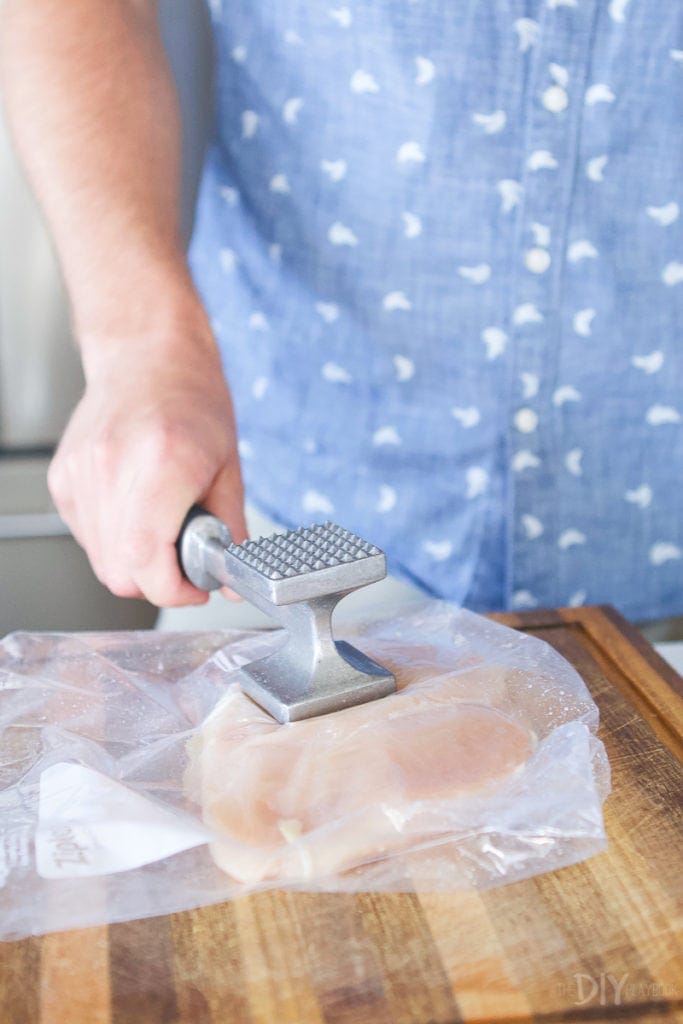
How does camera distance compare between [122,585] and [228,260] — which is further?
[228,260]

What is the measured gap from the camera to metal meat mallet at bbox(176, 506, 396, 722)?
0.69m

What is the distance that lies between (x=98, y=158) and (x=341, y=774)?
1.83 feet

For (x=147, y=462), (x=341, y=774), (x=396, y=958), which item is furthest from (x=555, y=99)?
(x=396, y=958)

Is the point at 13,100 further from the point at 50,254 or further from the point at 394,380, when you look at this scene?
the point at 50,254

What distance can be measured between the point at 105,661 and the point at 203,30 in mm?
906

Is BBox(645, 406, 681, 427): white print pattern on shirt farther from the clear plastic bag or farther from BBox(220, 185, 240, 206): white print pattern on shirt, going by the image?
BBox(220, 185, 240, 206): white print pattern on shirt

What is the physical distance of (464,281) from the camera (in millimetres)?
982

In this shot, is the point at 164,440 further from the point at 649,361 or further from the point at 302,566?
the point at 649,361

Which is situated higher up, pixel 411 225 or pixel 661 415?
pixel 411 225

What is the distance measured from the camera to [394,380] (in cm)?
103

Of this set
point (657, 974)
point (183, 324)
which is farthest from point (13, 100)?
point (657, 974)

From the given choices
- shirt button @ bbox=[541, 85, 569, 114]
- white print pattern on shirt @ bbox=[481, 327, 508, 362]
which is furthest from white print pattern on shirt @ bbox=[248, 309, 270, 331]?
shirt button @ bbox=[541, 85, 569, 114]

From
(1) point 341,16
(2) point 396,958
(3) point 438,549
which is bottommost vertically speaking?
(3) point 438,549

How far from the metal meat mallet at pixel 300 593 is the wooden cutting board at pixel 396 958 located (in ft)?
0.54
